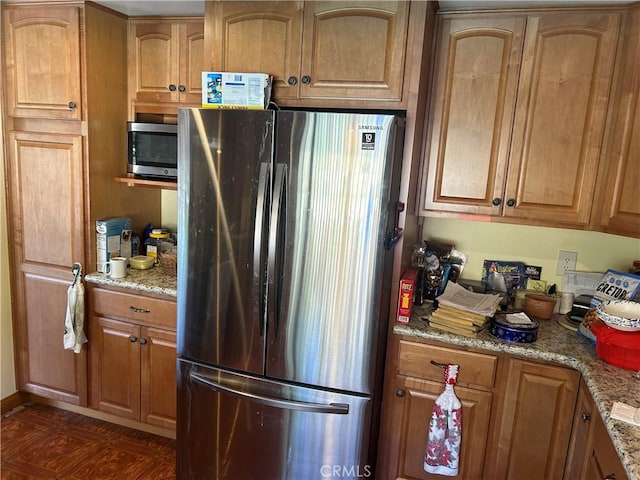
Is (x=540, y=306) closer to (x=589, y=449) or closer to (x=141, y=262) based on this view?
(x=589, y=449)

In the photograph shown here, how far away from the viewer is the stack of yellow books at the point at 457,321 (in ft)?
6.31

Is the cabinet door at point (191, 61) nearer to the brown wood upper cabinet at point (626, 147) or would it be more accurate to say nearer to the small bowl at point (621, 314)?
the brown wood upper cabinet at point (626, 147)

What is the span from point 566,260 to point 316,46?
1.51m

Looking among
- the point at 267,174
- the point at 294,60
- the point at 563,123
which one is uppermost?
the point at 294,60

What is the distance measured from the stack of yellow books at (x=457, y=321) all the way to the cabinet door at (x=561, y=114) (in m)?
0.48

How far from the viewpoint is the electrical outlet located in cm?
223

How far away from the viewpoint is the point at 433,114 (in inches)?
80.0

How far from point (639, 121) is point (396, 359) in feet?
4.27

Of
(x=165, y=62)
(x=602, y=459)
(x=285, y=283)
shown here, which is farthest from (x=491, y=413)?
(x=165, y=62)

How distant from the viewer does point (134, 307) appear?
2.36 meters

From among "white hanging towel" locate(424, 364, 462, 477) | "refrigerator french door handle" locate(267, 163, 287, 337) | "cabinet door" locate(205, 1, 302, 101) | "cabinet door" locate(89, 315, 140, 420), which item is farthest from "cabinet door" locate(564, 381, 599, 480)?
"cabinet door" locate(89, 315, 140, 420)

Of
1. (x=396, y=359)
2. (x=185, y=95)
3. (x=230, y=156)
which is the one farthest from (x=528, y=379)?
(x=185, y=95)

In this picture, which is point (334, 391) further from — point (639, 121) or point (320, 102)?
point (639, 121)

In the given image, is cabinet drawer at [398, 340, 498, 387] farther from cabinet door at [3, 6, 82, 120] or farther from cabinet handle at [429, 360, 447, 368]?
cabinet door at [3, 6, 82, 120]
